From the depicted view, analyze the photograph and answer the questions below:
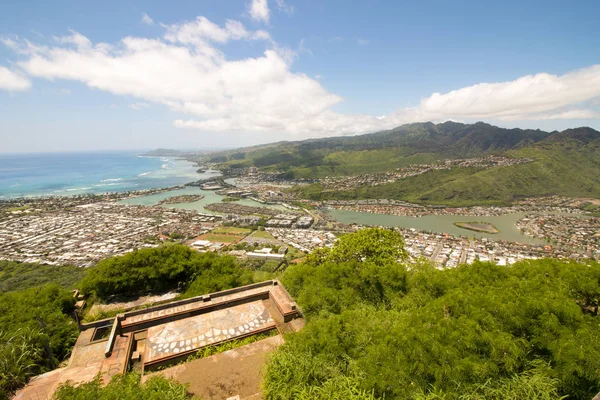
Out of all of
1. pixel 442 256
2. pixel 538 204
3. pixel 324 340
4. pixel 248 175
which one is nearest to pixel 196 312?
pixel 324 340

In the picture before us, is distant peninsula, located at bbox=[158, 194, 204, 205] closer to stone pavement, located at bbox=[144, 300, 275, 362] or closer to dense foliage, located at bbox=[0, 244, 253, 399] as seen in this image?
dense foliage, located at bbox=[0, 244, 253, 399]

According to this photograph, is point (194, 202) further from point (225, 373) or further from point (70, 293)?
point (225, 373)

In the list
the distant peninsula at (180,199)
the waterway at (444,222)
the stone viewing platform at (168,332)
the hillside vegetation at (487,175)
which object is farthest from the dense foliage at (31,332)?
the hillside vegetation at (487,175)

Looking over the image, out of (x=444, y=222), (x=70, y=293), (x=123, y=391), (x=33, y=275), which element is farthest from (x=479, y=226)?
(x=33, y=275)

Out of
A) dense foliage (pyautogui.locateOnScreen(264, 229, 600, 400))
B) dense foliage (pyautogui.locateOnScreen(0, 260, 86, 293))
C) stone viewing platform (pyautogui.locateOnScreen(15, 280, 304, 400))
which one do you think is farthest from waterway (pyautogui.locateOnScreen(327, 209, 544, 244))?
stone viewing platform (pyautogui.locateOnScreen(15, 280, 304, 400))

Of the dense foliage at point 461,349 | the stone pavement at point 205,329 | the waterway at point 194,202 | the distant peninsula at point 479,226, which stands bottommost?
the distant peninsula at point 479,226

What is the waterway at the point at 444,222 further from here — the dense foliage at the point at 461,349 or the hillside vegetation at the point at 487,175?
the dense foliage at the point at 461,349
